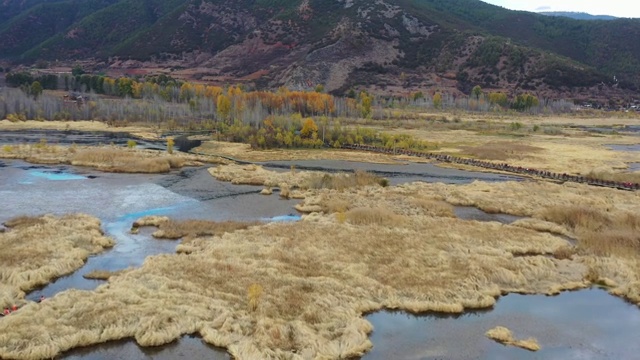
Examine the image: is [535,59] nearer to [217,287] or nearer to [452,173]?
[452,173]

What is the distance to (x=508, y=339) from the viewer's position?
65.1 ft

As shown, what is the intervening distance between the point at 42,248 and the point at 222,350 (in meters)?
13.7

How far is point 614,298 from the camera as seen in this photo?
2422 centimetres

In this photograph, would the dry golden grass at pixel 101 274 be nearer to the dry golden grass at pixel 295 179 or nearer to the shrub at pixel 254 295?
the shrub at pixel 254 295

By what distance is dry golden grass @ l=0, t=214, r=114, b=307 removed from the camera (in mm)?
22953

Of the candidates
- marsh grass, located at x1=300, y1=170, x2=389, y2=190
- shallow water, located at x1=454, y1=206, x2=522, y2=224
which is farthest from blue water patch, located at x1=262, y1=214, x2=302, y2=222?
shallow water, located at x1=454, y1=206, x2=522, y2=224

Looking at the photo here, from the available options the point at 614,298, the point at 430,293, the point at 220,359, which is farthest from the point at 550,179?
the point at 220,359

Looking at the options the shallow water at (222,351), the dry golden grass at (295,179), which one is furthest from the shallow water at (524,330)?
the dry golden grass at (295,179)

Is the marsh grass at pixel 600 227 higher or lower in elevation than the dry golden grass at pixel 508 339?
higher

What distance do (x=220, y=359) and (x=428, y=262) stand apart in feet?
40.7

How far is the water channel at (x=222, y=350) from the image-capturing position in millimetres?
18922

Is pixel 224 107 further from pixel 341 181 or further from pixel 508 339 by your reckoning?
pixel 508 339

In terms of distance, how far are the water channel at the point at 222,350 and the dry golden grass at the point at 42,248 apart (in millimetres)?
588

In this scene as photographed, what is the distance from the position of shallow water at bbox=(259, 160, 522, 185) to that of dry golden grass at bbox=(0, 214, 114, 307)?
27551 millimetres
